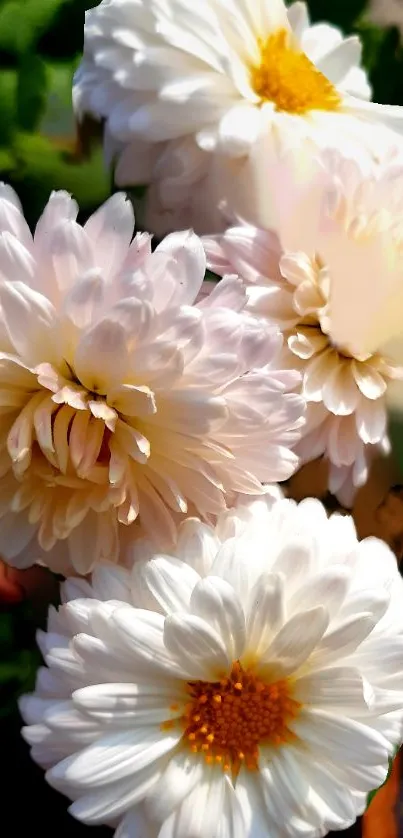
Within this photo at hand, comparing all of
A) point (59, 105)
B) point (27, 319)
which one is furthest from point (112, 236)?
point (59, 105)

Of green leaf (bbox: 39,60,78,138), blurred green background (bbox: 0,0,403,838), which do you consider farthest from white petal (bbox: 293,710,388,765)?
green leaf (bbox: 39,60,78,138)

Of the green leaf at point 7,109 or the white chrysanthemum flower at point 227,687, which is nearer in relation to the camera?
the white chrysanthemum flower at point 227,687

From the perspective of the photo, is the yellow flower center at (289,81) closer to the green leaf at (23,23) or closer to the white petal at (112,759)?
the green leaf at (23,23)

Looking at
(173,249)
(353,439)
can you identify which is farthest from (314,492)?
(173,249)

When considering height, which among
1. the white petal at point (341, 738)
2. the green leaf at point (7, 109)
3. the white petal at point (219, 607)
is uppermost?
the green leaf at point (7, 109)

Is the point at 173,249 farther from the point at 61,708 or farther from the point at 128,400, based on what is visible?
the point at 61,708

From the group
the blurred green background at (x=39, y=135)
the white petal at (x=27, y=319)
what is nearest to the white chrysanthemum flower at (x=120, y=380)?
the white petal at (x=27, y=319)

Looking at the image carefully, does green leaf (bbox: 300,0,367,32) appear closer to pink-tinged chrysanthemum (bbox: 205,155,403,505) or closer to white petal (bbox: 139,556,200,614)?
pink-tinged chrysanthemum (bbox: 205,155,403,505)
